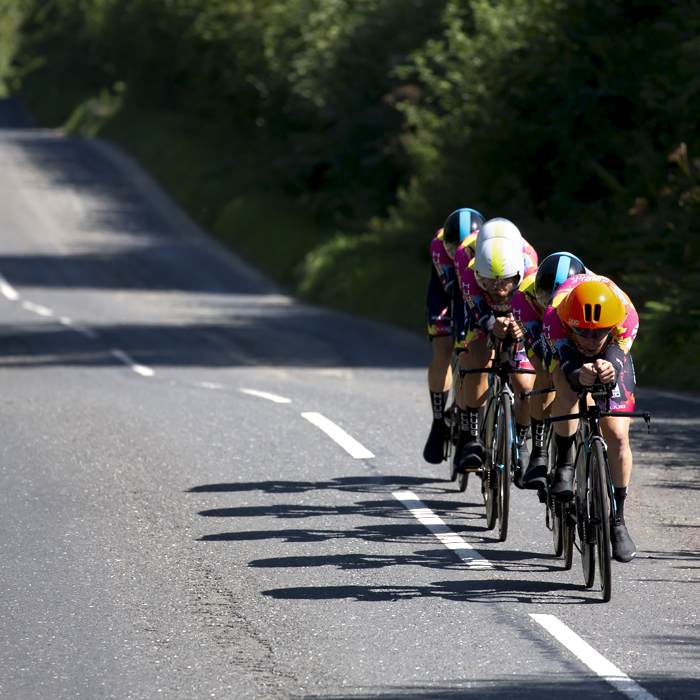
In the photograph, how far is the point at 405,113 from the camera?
29.3 metres

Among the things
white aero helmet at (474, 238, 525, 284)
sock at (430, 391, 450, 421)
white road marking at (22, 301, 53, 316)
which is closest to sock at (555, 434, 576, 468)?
white aero helmet at (474, 238, 525, 284)

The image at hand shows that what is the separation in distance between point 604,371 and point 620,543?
0.96 m

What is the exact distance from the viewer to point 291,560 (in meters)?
6.75

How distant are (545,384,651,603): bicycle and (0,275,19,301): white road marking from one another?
75.5 feet

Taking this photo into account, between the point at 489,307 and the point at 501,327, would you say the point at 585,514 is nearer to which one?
the point at 501,327

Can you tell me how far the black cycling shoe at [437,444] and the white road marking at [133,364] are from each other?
8.02 meters

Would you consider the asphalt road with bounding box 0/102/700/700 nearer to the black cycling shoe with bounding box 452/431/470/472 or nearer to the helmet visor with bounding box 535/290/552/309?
the black cycling shoe with bounding box 452/431/470/472

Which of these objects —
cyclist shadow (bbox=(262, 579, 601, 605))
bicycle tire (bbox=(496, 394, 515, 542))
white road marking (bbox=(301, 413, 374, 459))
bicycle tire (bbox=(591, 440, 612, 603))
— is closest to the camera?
bicycle tire (bbox=(591, 440, 612, 603))

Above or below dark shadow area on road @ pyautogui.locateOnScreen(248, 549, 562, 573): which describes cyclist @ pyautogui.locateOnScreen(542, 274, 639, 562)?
above

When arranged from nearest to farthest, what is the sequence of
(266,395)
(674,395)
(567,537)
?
1. (567,537)
2. (266,395)
3. (674,395)

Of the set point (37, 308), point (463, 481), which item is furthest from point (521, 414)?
point (37, 308)

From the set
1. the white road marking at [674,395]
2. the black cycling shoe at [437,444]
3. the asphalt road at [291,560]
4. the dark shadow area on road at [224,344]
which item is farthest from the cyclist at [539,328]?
the dark shadow area on road at [224,344]

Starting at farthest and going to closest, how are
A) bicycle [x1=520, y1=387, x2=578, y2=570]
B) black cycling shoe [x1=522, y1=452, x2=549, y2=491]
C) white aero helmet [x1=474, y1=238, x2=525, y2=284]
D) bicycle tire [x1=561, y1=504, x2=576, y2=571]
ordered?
white aero helmet [x1=474, y1=238, x2=525, y2=284], black cycling shoe [x1=522, y1=452, x2=549, y2=491], bicycle [x1=520, y1=387, x2=578, y2=570], bicycle tire [x1=561, y1=504, x2=576, y2=571]

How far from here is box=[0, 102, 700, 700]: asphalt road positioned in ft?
16.4
